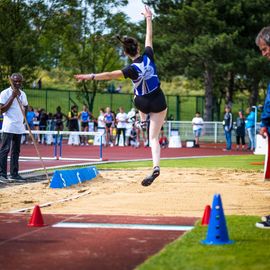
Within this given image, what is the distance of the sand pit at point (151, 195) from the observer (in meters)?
10.1

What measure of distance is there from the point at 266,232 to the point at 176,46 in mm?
36812

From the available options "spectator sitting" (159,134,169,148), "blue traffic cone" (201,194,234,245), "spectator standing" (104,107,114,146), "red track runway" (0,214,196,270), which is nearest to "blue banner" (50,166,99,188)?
"red track runway" (0,214,196,270)

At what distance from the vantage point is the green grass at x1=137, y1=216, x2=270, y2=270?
19.7 ft

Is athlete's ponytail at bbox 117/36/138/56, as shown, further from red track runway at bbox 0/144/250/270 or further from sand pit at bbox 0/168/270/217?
red track runway at bbox 0/144/250/270

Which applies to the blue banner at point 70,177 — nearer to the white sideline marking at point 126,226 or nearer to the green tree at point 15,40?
the white sideline marking at point 126,226

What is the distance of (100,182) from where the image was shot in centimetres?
1477

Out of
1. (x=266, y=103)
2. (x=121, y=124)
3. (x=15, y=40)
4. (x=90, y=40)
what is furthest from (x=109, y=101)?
(x=266, y=103)

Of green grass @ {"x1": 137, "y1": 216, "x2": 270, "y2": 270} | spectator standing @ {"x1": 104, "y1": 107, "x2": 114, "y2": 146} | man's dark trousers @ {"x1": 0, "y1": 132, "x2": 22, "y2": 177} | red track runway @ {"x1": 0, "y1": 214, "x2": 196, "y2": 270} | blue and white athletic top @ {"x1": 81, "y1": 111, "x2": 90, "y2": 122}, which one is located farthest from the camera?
blue and white athletic top @ {"x1": 81, "y1": 111, "x2": 90, "y2": 122}

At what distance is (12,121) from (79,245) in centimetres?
830

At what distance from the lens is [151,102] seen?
1095 cm

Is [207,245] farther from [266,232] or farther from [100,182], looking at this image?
[100,182]

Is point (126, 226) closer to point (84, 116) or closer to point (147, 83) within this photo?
point (147, 83)

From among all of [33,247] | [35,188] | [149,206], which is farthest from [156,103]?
[33,247]

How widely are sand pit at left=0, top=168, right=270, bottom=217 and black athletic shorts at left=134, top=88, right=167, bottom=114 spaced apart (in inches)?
56.7
